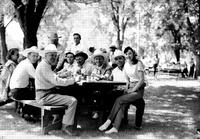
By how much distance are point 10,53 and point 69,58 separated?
1.74 meters

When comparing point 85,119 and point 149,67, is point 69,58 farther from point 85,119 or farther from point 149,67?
point 149,67

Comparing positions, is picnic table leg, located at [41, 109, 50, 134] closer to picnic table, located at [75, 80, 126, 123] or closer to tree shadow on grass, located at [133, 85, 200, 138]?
picnic table, located at [75, 80, 126, 123]

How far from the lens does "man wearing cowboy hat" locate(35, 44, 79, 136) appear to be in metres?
6.00

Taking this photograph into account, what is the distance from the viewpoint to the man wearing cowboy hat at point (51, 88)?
600 cm

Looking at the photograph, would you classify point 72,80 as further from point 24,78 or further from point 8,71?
point 8,71

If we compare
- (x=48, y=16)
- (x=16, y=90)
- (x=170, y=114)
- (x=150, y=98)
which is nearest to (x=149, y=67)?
(x=48, y=16)

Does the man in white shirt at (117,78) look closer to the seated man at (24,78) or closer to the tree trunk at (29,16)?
the seated man at (24,78)

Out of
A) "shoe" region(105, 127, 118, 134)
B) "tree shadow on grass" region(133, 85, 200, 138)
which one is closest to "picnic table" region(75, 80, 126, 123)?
"shoe" region(105, 127, 118, 134)

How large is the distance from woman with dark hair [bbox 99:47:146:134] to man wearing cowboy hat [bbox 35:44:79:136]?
2.62 ft

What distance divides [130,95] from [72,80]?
53.9 inches

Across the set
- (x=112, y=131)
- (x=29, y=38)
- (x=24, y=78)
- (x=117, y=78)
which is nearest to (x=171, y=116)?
(x=117, y=78)

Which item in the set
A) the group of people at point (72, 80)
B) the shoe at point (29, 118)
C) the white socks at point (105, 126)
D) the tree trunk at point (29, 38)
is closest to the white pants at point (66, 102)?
the group of people at point (72, 80)

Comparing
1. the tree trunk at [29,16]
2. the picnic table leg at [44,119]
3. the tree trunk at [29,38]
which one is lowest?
the picnic table leg at [44,119]

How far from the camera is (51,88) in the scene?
244 inches
